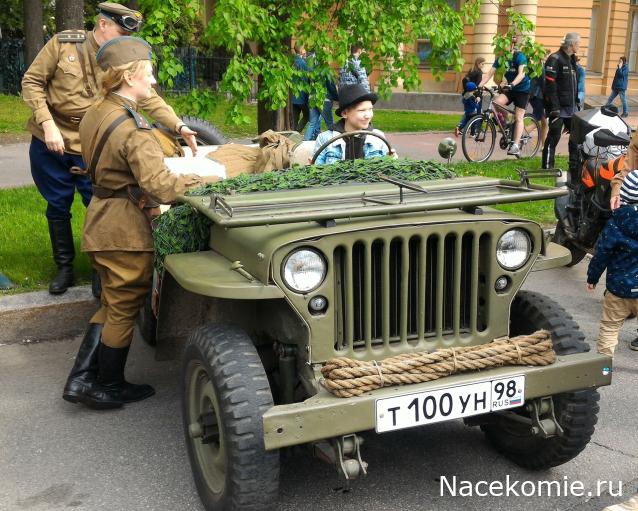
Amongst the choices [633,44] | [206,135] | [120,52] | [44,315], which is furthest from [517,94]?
[633,44]

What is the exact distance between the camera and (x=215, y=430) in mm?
3424

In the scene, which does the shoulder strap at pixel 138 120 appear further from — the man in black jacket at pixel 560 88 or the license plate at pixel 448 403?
the man in black jacket at pixel 560 88

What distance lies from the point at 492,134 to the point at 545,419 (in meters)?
9.96

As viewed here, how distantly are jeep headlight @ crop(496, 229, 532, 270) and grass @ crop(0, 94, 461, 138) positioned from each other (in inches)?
419

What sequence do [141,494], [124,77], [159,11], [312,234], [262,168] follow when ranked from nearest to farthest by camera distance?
[312,234], [141,494], [124,77], [262,168], [159,11]

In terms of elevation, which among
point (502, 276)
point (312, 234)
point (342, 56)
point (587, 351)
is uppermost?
point (342, 56)

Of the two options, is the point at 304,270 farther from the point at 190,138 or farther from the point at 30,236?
the point at 30,236

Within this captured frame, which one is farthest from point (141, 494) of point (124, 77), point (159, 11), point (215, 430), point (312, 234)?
point (159, 11)

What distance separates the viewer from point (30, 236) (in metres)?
7.07

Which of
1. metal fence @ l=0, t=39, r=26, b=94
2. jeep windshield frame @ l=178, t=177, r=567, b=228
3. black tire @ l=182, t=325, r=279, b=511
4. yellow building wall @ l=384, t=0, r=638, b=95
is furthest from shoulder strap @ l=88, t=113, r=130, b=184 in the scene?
yellow building wall @ l=384, t=0, r=638, b=95

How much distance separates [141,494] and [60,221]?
2.87m

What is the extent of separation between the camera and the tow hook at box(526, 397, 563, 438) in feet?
11.3

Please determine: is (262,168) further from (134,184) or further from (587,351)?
(587,351)

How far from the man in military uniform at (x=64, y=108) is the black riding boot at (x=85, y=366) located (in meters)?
1.23
